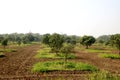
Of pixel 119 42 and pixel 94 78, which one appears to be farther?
pixel 119 42

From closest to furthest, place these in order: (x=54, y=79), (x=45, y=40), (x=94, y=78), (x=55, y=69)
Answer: (x=94, y=78) → (x=54, y=79) → (x=55, y=69) → (x=45, y=40)

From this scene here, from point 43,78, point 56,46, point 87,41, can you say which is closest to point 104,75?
point 43,78

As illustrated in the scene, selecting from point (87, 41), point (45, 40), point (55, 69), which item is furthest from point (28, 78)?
point (87, 41)

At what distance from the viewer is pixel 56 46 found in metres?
47.8

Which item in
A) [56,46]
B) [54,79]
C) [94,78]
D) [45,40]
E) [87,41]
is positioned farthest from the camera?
[87,41]

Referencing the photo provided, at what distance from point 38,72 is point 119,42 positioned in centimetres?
2945

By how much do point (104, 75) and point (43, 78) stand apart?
689cm

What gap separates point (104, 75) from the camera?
17328 mm

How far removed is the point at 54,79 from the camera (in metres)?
20.8

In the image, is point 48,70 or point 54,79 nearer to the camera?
point 54,79

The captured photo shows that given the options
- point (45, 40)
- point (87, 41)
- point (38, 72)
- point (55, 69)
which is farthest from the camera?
point (87, 41)

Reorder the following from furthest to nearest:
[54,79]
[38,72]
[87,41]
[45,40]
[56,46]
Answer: [87,41] < [45,40] < [56,46] < [38,72] < [54,79]

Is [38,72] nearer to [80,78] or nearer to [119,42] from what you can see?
[80,78]

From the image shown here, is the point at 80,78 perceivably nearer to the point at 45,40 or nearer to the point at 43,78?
the point at 43,78
